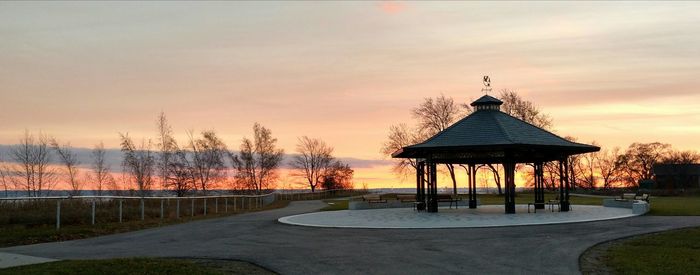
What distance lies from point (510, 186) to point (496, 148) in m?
2.29

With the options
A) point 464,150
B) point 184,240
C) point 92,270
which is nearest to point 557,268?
point 92,270

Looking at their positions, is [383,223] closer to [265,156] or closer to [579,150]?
[579,150]

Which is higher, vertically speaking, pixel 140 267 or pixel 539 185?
pixel 539 185

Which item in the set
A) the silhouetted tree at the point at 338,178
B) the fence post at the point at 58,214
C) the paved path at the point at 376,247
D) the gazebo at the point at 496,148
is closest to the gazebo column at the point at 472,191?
the gazebo at the point at 496,148

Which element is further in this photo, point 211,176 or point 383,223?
point 211,176

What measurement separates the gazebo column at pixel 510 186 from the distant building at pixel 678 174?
212ft

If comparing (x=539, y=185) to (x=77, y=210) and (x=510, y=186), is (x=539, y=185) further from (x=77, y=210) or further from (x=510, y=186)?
(x=77, y=210)

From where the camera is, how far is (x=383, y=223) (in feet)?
67.9

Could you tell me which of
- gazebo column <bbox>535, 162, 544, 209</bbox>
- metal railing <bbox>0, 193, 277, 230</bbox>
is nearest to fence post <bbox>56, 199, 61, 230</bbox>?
metal railing <bbox>0, 193, 277, 230</bbox>

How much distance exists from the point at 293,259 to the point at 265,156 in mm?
66162

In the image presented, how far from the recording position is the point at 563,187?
2612 centimetres

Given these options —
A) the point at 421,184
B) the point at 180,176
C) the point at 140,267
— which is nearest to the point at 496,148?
the point at 421,184

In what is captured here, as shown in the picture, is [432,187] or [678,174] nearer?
[432,187]

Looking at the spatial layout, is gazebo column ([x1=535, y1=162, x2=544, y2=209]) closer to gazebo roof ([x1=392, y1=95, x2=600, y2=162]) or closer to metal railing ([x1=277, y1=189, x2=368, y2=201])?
gazebo roof ([x1=392, y1=95, x2=600, y2=162])
